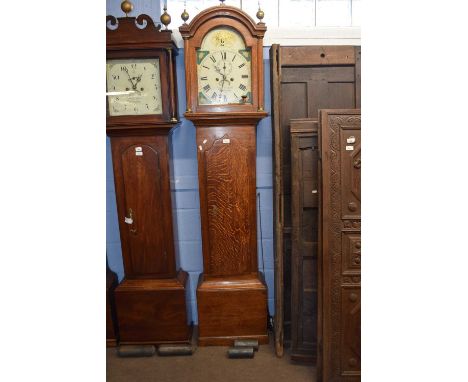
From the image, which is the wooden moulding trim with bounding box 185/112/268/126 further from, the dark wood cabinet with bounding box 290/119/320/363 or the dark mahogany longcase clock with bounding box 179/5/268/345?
the dark wood cabinet with bounding box 290/119/320/363

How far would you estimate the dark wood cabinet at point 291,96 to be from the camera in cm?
250

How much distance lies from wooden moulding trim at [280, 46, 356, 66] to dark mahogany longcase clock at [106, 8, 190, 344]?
0.73 m

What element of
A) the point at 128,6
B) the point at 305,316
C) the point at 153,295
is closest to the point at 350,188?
the point at 305,316

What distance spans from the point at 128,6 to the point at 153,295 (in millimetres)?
1809

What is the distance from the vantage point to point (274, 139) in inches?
100.0

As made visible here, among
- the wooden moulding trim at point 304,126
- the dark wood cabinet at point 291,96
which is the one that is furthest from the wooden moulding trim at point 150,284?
the wooden moulding trim at point 304,126

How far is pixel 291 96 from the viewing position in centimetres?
256

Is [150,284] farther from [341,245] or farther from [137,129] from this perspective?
[341,245]

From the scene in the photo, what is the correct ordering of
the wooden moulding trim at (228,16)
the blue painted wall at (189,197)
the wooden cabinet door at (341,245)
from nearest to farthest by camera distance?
the wooden cabinet door at (341,245) → the wooden moulding trim at (228,16) → the blue painted wall at (189,197)

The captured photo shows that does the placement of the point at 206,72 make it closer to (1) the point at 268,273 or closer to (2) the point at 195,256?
(2) the point at 195,256

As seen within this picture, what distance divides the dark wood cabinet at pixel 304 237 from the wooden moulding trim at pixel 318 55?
0.45m

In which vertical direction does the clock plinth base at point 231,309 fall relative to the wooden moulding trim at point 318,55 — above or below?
below

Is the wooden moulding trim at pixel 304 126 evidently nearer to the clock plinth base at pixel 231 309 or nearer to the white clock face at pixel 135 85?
the white clock face at pixel 135 85

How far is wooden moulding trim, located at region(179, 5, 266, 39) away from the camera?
2295 mm
